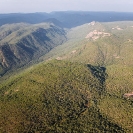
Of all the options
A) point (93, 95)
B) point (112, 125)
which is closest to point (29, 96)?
point (93, 95)

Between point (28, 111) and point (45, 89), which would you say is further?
point (45, 89)

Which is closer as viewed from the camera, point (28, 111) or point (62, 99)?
point (28, 111)

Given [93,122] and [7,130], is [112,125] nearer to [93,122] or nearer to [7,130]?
[93,122]

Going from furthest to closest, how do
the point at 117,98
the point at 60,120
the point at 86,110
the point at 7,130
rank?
1. the point at 117,98
2. the point at 86,110
3. the point at 60,120
4. the point at 7,130

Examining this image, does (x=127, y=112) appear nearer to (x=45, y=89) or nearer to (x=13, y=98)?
(x=45, y=89)

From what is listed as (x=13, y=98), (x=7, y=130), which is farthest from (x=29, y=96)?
(x=7, y=130)

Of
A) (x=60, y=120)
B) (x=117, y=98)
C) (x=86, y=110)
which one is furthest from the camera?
(x=117, y=98)

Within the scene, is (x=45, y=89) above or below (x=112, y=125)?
above

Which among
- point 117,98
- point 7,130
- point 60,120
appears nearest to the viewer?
point 7,130
